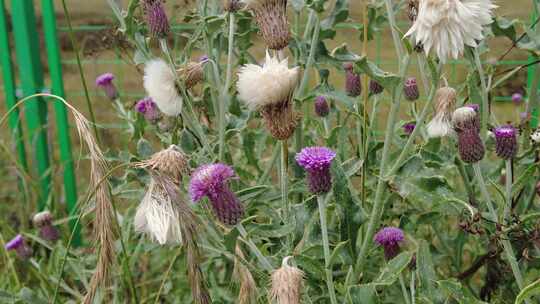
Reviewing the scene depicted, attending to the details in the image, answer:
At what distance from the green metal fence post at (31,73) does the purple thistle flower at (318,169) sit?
2565mm

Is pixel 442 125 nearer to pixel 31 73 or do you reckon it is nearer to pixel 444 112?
pixel 444 112

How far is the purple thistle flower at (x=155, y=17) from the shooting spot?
5.57 feet

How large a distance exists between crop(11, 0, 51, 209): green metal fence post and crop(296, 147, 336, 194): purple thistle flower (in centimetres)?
256

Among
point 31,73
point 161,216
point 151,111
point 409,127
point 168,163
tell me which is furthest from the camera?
point 31,73

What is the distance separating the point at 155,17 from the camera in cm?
170

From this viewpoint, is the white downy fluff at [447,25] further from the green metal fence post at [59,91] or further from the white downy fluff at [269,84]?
the green metal fence post at [59,91]

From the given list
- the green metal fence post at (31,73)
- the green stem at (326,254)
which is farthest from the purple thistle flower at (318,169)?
the green metal fence post at (31,73)

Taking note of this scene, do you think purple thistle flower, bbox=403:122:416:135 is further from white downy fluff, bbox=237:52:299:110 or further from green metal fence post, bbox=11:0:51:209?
green metal fence post, bbox=11:0:51:209

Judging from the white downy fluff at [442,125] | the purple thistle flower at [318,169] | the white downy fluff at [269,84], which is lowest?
the white downy fluff at [442,125]

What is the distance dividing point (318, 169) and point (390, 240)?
1.10 feet

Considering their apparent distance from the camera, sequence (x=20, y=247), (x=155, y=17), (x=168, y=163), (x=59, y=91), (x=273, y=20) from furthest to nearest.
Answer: (x=59, y=91) → (x=20, y=247) → (x=155, y=17) → (x=273, y=20) → (x=168, y=163)

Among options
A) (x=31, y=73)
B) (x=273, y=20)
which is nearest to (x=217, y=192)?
(x=273, y=20)

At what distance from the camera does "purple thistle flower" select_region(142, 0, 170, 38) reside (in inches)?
66.8

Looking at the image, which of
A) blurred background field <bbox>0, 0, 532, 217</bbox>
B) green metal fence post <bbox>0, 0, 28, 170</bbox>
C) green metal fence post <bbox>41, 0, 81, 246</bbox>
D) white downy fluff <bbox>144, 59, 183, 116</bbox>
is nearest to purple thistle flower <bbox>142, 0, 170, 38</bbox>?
white downy fluff <bbox>144, 59, 183, 116</bbox>
